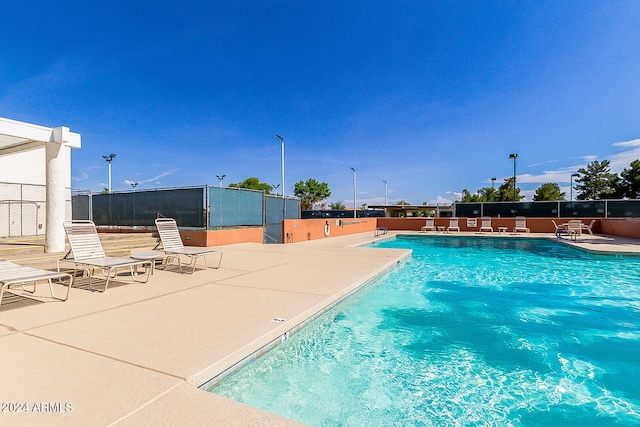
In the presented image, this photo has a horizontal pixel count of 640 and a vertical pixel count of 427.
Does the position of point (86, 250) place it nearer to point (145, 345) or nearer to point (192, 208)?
point (145, 345)

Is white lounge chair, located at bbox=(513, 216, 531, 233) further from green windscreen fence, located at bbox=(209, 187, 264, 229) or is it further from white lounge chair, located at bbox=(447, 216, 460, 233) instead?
green windscreen fence, located at bbox=(209, 187, 264, 229)

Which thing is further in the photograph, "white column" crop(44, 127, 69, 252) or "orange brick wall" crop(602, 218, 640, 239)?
"orange brick wall" crop(602, 218, 640, 239)

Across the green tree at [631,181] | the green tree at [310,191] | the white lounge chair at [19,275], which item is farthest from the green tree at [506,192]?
the white lounge chair at [19,275]

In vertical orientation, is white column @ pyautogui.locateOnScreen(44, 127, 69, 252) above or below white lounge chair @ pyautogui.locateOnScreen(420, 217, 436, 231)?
above

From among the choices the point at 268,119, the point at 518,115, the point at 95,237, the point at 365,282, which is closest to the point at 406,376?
the point at 365,282

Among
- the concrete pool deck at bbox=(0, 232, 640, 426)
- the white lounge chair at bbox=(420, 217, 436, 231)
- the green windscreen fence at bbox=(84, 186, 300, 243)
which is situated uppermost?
the green windscreen fence at bbox=(84, 186, 300, 243)

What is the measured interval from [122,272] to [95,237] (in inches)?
44.6

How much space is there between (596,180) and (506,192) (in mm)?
15182

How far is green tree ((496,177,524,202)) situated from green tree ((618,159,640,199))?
15.3 meters

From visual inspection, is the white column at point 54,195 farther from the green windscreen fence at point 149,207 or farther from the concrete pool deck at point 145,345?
the green windscreen fence at point 149,207

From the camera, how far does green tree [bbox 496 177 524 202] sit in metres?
63.3

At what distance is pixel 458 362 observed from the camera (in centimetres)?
379

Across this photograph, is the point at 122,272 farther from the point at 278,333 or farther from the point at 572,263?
the point at 572,263

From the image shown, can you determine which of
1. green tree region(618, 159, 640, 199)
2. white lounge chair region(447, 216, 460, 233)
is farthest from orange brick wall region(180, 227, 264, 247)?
green tree region(618, 159, 640, 199)
